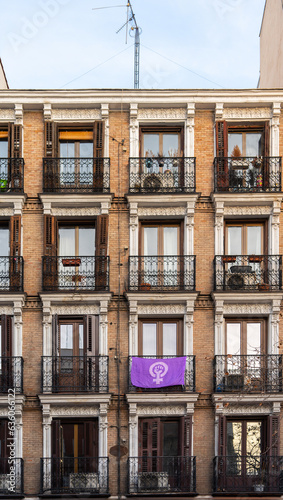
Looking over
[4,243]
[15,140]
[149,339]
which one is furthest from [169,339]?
[15,140]

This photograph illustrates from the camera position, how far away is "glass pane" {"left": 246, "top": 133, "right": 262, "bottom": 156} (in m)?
26.7

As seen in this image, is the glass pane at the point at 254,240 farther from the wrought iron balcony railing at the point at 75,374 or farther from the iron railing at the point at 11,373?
the iron railing at the point at 11,373

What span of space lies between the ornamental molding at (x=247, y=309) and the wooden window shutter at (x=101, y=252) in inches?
163

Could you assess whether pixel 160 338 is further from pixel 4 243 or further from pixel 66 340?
pixel 4 243

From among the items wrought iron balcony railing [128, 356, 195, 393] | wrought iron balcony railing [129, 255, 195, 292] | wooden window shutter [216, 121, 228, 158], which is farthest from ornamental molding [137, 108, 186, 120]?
wrought iron balcony railing [128, 356, 195, 393]

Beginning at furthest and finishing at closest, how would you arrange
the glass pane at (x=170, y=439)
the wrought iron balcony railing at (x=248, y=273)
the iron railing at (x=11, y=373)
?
the wrought iron balcony railing at (x=248, y=273) → the glass pane at (x=170, y=439) → the iron railing at (x=11, y=373)

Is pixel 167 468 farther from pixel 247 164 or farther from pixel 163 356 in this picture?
pixel 247 164

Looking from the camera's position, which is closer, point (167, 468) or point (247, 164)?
point (167, 468)

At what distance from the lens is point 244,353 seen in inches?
996

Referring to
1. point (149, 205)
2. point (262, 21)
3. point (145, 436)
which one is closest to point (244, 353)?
point (145, 436)

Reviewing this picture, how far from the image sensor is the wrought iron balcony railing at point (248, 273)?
25234 mm

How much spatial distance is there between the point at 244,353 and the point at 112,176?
7422 millimetres

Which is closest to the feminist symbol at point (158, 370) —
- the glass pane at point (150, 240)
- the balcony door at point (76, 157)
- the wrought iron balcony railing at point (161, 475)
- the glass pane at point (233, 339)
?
the glass pane at point (233, 339)

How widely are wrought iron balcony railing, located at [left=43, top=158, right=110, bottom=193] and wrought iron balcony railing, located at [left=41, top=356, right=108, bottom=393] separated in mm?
5602
